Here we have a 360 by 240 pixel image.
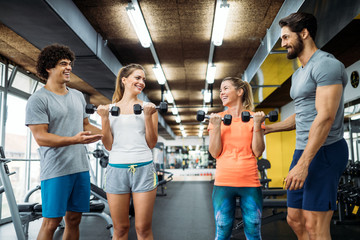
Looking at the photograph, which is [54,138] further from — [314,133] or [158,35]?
[158,35]

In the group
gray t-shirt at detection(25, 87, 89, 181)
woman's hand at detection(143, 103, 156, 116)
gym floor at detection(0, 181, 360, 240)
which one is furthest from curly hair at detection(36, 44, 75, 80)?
gym floor at detection(0, 181, 360, 240)

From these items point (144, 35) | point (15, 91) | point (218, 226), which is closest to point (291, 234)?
point (218, 226)

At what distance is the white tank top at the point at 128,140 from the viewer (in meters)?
1.51

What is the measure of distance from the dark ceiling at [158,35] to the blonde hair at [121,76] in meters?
1.46

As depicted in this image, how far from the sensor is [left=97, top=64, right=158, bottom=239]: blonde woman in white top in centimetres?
149

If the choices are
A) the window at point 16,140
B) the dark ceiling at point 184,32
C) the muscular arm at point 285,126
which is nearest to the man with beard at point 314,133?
the muscular arm at point 285,126

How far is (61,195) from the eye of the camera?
153 cm

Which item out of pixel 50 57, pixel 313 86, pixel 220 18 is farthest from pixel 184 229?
pixel 313 86

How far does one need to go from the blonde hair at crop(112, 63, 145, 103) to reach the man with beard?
0.85 m

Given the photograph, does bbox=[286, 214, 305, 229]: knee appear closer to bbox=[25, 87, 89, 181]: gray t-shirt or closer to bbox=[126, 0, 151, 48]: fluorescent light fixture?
bbox=[25, 87, 89, 181]: gray t-shirt

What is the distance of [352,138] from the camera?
4.81 m

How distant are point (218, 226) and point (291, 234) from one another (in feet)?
7.39

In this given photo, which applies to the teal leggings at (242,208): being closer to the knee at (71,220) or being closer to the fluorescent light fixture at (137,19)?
the knee at (71,220)

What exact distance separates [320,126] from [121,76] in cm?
112
